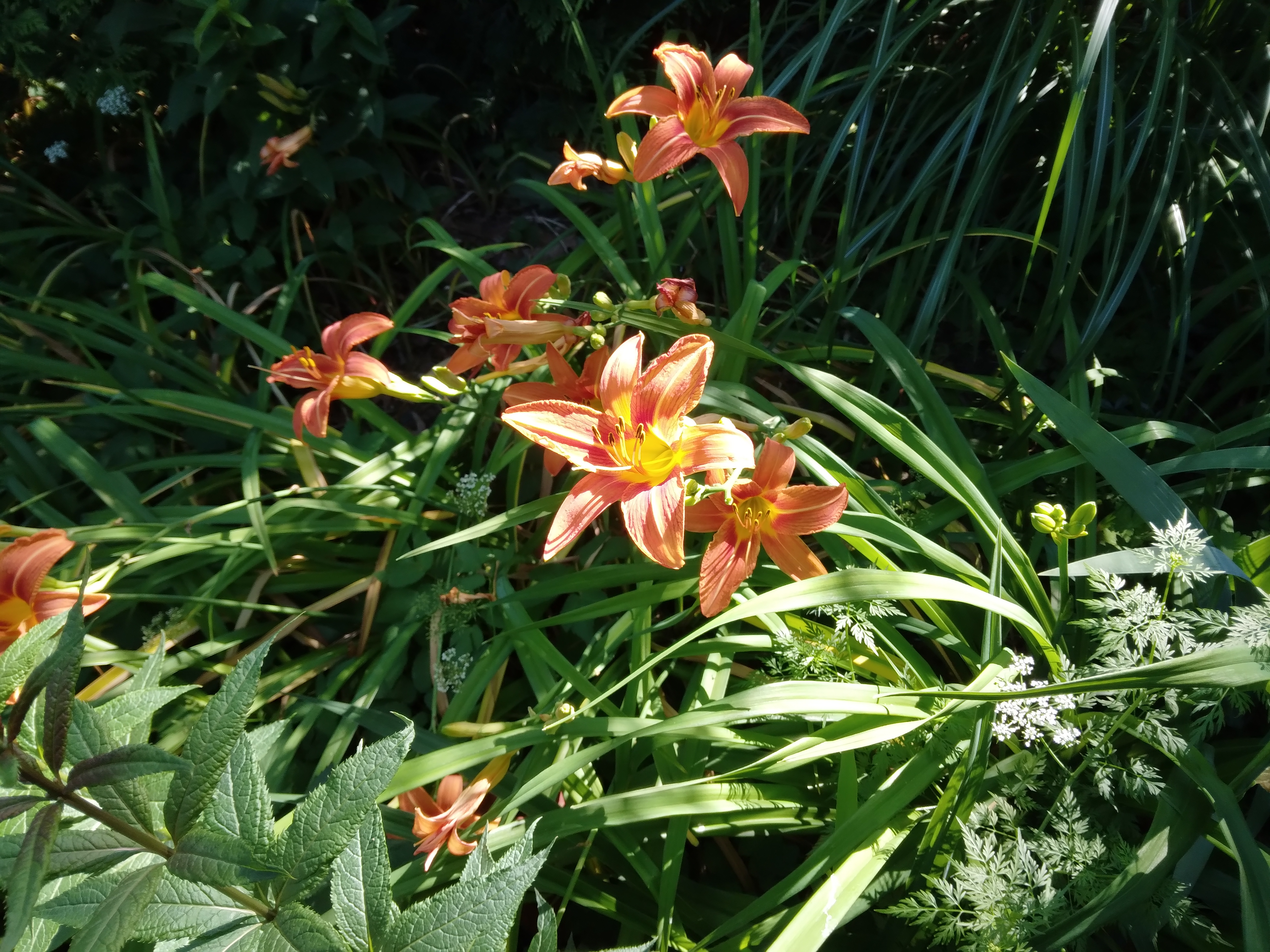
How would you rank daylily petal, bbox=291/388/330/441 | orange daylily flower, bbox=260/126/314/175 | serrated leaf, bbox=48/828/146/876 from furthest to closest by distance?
1. orange daylily flower, bbox=260/126/314/175
2. daylily petal, bbox=291/388/330/441
3. serrated leaf, bbox=48/828/146/876

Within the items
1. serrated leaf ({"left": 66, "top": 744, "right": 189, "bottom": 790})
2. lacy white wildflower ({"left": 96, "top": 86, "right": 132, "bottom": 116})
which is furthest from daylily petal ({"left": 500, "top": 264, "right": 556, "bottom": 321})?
lacy white wildflower ({"left": 96, "top": 86, "right": 132, "bottom": 116})

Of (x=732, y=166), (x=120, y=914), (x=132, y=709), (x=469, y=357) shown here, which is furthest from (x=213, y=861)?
(x=732, y=166)

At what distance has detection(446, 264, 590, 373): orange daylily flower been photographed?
1.12 m

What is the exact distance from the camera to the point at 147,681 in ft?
2.82

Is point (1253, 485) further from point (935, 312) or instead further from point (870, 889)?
point (870, 889)

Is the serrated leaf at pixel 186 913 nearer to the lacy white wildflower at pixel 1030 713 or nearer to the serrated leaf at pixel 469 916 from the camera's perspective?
the serrated leaf at pixel 469 916

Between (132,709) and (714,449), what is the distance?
2.11 feet

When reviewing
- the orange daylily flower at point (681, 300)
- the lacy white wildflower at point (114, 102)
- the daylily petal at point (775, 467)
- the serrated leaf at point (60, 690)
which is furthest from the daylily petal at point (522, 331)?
the lacy white wildflower at point (114, 102)

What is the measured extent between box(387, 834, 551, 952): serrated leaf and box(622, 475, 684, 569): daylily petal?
1.06 feet

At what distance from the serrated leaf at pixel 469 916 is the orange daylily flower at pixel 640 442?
0.32m

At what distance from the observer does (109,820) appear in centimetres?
56

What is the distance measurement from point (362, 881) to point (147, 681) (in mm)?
402

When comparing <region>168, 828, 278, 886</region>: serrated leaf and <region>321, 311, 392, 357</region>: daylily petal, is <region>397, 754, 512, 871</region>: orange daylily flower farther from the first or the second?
<region>321, 311, 392, 357</region>: daylily petal

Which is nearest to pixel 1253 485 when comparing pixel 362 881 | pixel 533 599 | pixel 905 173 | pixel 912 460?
pixel 912 460
